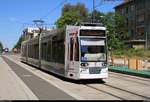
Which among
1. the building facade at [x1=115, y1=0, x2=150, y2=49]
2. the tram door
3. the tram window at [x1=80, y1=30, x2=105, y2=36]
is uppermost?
the building facade at [x1=115, y1=0, x2=150, y2=49]

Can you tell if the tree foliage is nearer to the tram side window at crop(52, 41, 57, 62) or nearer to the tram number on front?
the tram side window at crop(52, 41, 57, 62)

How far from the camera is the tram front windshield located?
21062 mm

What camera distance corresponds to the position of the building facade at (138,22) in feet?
313

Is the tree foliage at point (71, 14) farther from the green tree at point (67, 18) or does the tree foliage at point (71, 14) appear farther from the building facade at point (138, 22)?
the building facade at point (138, 22)

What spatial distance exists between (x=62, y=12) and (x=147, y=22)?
25975 millimetres

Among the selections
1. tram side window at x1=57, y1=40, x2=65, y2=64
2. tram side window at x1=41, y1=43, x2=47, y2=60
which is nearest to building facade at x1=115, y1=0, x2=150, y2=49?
tram side window at x1=41, y1=43, x2=47, y2=60

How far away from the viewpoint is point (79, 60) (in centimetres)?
2103

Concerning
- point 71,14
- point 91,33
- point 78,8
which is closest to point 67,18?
point 71,14

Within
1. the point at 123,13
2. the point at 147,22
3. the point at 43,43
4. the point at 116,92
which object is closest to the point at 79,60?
the point at 116,92

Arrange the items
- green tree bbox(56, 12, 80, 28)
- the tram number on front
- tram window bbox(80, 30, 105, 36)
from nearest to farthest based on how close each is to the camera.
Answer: the tram number on front, tram window bbox(80, 30, 105, 36), green tree bbox(56, 12, 80, 28)

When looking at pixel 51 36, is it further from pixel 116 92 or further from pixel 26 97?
pixel 26 97

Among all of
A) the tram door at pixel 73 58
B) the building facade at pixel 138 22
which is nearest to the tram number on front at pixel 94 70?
the tram door at pixel 73 58

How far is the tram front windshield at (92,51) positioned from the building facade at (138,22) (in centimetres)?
7314

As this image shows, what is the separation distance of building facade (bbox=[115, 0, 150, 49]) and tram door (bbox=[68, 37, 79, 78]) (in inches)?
2868
